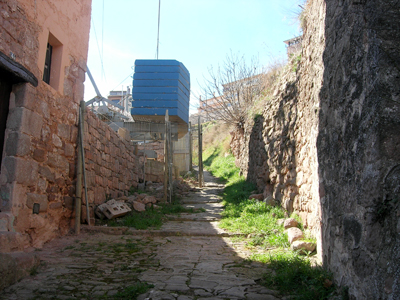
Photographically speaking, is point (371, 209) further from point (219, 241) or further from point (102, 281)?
point (219, 241)

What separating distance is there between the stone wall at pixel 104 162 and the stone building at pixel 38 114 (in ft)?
2.06

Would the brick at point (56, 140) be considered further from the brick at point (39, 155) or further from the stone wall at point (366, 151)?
the stone wall at point (366, 151)

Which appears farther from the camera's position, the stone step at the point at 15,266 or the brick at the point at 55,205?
the brick at the point at 55,205

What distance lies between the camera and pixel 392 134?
186 cm

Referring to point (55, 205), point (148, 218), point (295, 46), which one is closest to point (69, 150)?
point (55, 205)

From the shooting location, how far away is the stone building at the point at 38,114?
12.0 ft

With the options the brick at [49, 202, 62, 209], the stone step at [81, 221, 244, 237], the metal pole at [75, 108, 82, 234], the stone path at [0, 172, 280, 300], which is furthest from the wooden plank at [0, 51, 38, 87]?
the stone step at [81, 221, 244, 237]

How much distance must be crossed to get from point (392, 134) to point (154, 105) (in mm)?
9087

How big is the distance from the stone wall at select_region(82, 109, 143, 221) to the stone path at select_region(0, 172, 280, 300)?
125cm

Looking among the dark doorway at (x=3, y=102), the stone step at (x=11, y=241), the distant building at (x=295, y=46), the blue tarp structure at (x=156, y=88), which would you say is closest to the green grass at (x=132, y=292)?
the stone step at (x=11, y=241)

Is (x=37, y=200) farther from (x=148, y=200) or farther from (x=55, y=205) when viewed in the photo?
(x=148, y=200)

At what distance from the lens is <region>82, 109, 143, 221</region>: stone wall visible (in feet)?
19.5

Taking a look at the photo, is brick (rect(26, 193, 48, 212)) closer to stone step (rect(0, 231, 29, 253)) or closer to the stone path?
stone step (rect(0, 231, 29, 253))

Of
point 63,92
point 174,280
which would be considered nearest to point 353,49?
point 174,280
